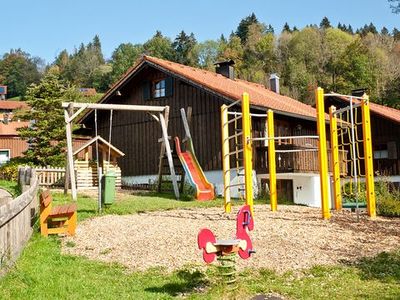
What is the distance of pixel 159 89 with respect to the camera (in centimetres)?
2691

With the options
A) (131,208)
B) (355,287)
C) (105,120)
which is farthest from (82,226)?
(105,120)

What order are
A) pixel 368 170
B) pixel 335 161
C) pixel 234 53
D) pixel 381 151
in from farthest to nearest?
pixel 234 53 → pixel 381 151 → pixel 335 161 → pixel 368 170

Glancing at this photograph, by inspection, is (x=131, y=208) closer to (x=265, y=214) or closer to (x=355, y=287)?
(x=265, y=214)

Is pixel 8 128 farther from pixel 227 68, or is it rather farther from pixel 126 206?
pixel 126 206

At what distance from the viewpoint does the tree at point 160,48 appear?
300 feet

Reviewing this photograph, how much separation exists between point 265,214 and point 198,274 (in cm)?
627

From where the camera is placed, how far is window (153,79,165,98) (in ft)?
87.5

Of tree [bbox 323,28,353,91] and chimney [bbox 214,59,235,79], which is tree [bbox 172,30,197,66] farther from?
chimney [bbox 214,59,235,79]

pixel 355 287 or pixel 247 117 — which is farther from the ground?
pixel 247 117

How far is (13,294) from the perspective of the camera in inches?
238

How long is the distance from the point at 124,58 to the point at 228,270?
90760 mm

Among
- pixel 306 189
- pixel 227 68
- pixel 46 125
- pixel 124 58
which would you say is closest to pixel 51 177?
pixel 46 125

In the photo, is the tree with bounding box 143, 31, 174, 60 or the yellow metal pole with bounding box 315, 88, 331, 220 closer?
the yellow metal pole with bounding box 315, 88, 331, 220

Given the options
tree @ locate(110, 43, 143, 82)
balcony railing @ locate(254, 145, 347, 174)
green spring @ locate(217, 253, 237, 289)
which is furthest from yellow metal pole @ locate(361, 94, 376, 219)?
tree @ locate(110, 43, 143, 82)
